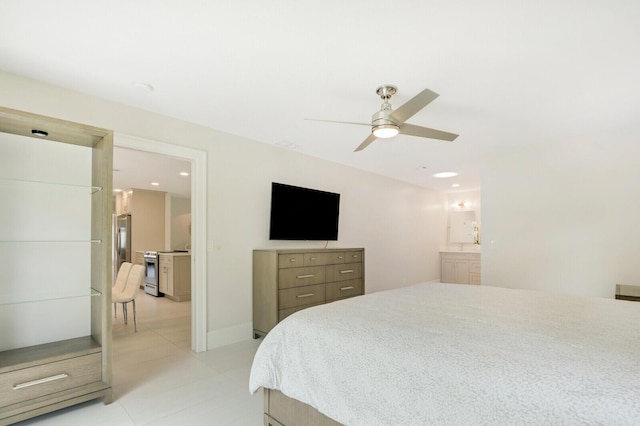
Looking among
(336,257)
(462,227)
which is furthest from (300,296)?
(462,227)

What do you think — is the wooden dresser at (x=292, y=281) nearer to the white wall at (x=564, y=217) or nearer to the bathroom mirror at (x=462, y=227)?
the white wall at (x=564, y=217)

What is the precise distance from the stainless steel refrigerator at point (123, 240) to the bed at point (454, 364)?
279 inches

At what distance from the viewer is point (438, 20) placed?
1782 millimetres

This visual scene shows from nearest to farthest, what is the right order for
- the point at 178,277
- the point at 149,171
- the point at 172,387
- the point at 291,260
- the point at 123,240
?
1. the point at 172,387
2. the point at 291,260
3. the point at 149,171
4. the point at 178,277
5. the point at 123,240

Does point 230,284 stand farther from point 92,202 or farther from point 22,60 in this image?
point 22,60

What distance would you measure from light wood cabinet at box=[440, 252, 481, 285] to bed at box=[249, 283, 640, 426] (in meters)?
4.95

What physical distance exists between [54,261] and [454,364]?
294 centimetres

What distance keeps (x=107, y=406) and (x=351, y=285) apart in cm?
288

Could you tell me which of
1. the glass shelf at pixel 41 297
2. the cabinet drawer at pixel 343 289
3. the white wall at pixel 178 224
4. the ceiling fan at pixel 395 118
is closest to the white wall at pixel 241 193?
the cabinet drawer at pixel 343 289

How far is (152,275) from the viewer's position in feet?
22.0

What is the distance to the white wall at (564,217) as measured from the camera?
3539 millimetres

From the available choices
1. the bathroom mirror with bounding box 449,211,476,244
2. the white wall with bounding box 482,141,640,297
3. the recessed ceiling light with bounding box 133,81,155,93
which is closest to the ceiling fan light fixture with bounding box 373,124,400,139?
the recessed ceiling light with bounding box 133,81,155,93

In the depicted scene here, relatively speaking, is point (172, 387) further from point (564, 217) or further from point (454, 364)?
point (564, 217)

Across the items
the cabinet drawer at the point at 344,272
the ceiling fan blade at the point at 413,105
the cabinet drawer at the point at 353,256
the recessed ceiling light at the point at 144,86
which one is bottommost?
the cabinet drawer at the point at 344,272
